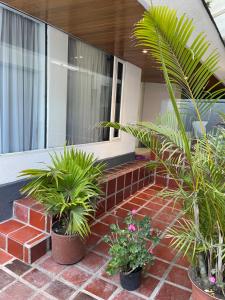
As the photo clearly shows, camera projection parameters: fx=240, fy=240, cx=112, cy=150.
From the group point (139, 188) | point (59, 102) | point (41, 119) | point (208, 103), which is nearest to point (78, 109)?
point (59, 102)

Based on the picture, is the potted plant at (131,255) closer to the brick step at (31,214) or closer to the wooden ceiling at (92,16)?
the brick step at (31,214)

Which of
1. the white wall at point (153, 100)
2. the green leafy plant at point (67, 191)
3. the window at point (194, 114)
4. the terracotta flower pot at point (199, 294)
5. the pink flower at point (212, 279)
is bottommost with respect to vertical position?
the terracotta flower pot at point (199, 294)

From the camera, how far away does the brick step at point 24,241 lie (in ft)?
6.36

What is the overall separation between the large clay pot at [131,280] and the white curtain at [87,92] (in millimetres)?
1852

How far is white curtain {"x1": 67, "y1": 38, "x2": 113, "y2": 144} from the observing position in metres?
3.04

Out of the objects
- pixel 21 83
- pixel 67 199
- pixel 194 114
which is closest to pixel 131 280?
pixel 67 199

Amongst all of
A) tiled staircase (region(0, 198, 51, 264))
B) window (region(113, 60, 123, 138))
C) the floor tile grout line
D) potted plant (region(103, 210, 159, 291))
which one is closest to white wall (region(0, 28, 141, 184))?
tiled staircase (region(0, 198, 51, 264))

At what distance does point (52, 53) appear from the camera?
8.68 ft

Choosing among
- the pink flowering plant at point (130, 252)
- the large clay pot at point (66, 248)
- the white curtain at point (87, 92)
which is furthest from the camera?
the white curtain at point (87, 92)

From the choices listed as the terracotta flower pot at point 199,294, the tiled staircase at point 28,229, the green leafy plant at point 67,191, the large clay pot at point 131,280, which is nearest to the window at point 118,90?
the tiled staircase at point 28,229

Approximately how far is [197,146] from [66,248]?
49.5 inches

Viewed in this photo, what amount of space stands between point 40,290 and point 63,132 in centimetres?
176

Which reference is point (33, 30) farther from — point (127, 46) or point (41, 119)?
point (127, 46)

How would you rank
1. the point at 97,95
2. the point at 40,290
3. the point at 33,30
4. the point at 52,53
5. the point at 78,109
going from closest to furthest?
the point at 40,290 < the point at 33,30 < the point at 52,53 < the point at 78,109 < the point at 97,95
